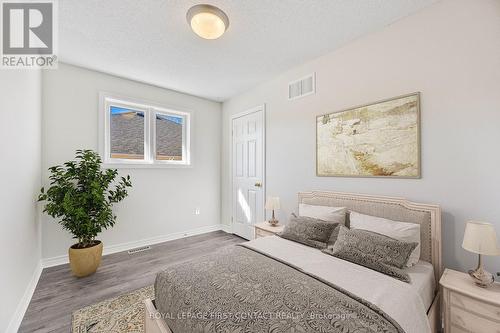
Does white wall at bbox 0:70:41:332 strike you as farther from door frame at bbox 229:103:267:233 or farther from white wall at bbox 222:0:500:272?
white wall at bbox 222:0:500:272

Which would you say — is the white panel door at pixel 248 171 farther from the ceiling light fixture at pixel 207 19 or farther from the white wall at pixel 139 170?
the ceiling light fixture at pixel 207 19

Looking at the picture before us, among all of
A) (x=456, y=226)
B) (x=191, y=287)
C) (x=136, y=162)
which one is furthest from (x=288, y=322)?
(x=136, y=162)

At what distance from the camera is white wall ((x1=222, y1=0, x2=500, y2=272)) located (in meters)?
1.67

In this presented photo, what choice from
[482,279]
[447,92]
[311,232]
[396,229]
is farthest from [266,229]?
[447,92]

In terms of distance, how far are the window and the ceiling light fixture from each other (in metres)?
2.17

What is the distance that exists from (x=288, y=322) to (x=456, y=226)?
69.8 inches

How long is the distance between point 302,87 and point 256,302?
8.98ft

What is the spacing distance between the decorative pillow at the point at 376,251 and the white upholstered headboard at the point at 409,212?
35 centimetres

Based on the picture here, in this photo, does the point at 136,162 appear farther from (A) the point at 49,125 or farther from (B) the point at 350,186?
(B) the point at 350,186

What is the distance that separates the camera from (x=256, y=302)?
1166 mm

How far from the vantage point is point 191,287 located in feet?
4.41

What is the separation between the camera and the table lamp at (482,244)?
1416 mm

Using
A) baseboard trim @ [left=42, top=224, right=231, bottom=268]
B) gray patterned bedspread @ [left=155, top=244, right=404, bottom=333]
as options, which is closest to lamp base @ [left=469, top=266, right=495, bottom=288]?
gray patterned bedspread @ [left=155, top=244, right=404, bottom=333]

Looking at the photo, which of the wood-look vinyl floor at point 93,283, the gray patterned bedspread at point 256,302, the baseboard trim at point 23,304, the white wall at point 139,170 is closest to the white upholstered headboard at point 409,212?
the gray patterned bedspread at point 256,302
